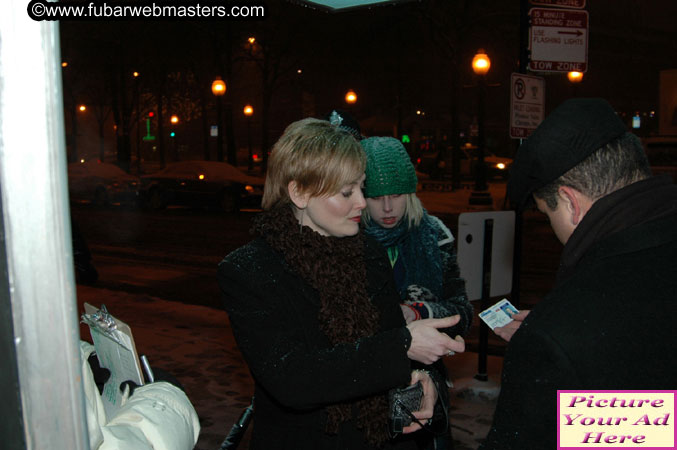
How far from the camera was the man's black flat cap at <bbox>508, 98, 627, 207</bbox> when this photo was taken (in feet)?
4.72

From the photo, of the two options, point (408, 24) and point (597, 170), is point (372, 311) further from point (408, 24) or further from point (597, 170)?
point (408, 24)

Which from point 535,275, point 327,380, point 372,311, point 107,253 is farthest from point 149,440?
point 107,253

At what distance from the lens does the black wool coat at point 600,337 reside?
3.99 feet

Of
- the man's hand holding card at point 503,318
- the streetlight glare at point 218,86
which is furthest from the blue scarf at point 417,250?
the streetlight glare at point 218,86

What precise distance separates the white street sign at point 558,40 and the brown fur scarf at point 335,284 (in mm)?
5047

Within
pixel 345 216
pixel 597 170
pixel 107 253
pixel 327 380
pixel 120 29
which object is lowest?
pixel 107 253

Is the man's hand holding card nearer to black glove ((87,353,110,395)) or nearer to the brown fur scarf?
the brown fur scarf

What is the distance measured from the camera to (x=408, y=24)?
129 feet

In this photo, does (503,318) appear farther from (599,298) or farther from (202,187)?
(202,187)

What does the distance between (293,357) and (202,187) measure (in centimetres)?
1933

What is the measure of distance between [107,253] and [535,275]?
8.57 m

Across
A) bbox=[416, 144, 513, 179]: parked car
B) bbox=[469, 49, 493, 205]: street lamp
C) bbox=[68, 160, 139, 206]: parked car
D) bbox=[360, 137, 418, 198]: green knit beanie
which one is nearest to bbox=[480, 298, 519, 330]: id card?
bbox=[360, 137, 418, 198]: green knit beanie

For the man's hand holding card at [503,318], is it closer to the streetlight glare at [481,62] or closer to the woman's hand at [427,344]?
the woman's hand at [427,344]

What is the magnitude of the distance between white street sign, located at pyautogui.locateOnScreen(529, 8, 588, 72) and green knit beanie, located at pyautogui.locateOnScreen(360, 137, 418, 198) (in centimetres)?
404
